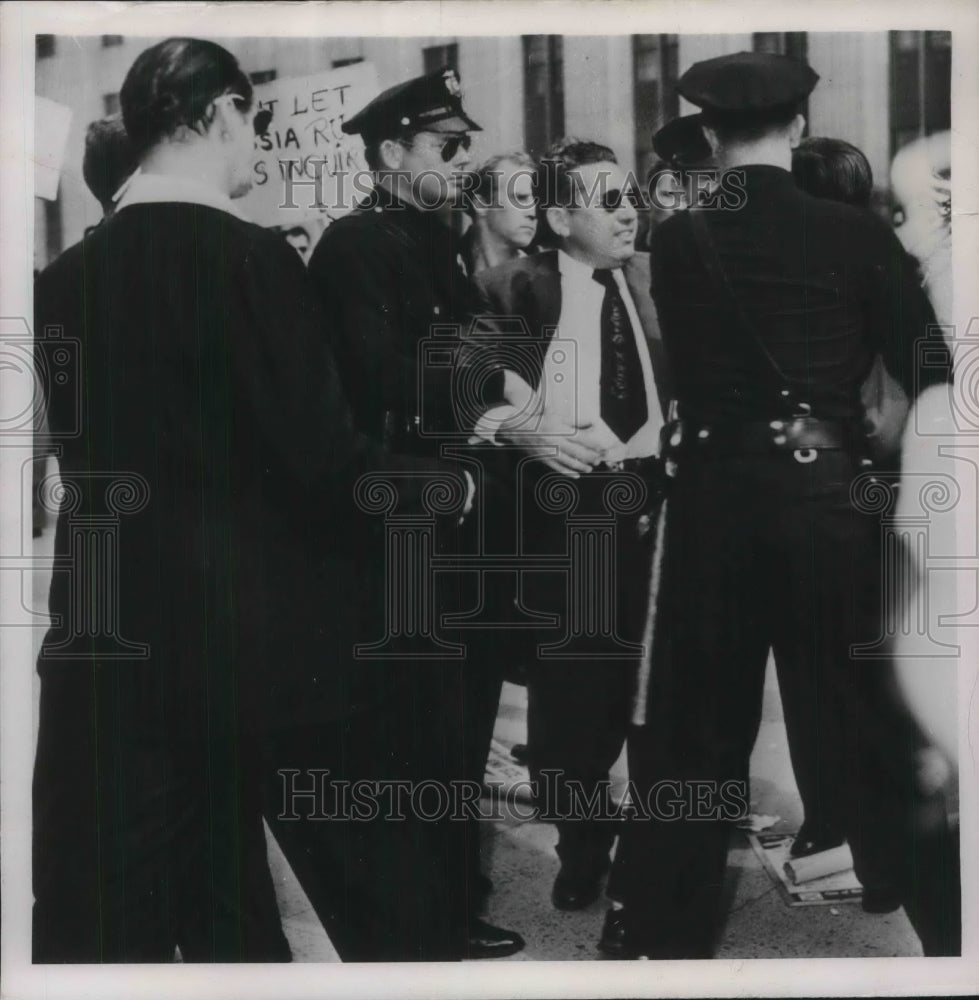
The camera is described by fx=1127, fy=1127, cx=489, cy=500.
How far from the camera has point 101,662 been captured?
301 cm

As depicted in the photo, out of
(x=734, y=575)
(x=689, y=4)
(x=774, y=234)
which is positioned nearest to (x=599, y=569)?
(x=734, y=575)

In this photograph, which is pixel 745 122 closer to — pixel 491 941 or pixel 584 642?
pixel 584 642

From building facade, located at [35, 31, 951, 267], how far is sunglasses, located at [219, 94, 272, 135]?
0.26 feet

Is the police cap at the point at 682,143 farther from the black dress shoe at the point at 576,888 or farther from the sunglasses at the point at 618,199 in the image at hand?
the black dress shoe at the point at 576,888

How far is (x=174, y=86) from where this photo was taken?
300 centimetres

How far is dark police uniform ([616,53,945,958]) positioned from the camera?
9.90 ft

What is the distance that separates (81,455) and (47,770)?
0.86 m

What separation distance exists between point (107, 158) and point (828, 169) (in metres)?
1.94

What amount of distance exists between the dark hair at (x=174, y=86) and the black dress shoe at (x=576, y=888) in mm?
2240

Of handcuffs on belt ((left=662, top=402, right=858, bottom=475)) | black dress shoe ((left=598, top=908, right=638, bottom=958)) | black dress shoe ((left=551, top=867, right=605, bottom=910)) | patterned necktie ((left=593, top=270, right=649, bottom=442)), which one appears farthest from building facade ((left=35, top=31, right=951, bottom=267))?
black dress shoe ((left=598, top=908, right=638, bottom=958))

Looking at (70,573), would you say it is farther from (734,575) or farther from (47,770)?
(734,575)

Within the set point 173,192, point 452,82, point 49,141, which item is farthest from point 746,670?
point 49,141

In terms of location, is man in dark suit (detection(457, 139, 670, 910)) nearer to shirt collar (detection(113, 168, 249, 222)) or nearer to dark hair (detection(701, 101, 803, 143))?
dark hair (detection(701, 101, 803, 143))

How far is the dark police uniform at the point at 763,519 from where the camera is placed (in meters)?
3.02
